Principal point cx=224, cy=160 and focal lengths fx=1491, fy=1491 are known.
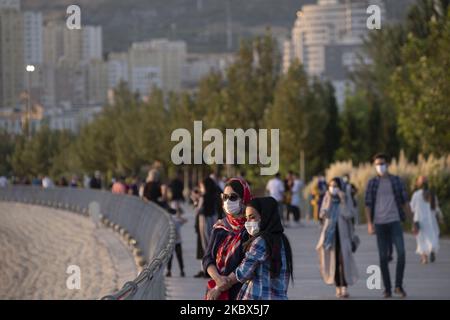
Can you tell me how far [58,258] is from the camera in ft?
121

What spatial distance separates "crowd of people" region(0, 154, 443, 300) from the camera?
416 inches

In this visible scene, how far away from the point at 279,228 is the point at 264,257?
0.76 feet

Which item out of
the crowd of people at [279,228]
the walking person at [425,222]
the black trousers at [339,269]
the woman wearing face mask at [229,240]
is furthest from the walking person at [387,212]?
the woman wearing face mask at [229,240]

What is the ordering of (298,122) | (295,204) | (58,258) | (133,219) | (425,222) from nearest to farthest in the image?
(425,222), (133,219), (58,258), (295,204), (298,122)

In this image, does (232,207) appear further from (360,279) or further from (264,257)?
(360,279)

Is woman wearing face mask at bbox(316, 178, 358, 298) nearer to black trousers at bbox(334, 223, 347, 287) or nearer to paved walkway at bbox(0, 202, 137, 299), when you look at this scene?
black trousers at bbox(334, 223, 347, 287)

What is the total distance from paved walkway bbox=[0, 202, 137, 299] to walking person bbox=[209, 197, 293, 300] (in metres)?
13.9

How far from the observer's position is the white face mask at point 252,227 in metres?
10.5

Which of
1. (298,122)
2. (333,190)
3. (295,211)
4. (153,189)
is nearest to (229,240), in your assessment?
(333,190)

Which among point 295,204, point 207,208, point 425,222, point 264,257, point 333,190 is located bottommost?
point 295,204

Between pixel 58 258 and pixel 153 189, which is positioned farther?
pixel 58 258
